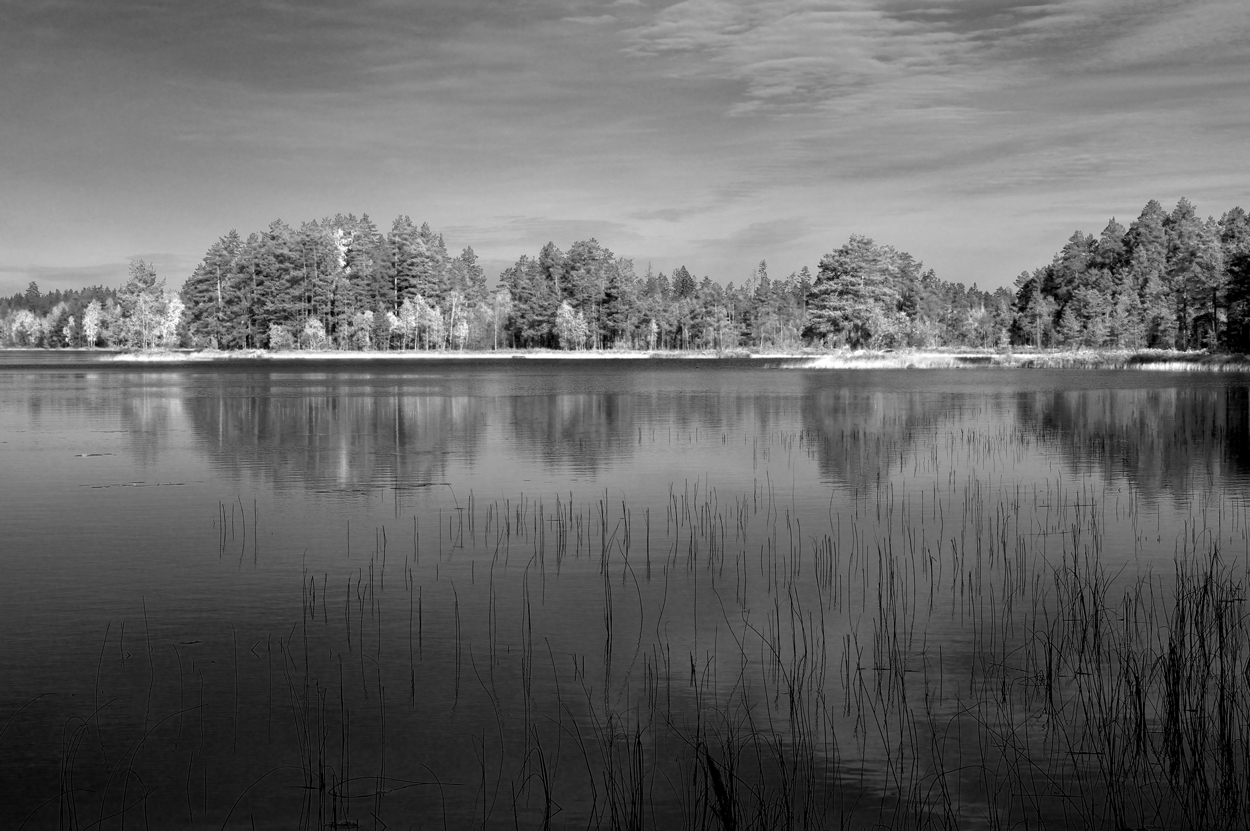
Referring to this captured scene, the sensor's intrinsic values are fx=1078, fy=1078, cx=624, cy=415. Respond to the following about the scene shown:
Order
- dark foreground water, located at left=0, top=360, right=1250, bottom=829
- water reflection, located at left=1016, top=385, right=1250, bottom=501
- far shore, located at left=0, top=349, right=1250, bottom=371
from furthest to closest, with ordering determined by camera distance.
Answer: far shore, located at left=0, top=349, right=1250, bottom=371
water reflection, located at left=1016, top=385, right=1250, bottom=501
dark foreground water, located at left=0, top=360, right=1250, bottom=829

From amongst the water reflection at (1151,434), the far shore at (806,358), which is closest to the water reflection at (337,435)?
the water reflection at (1151,434)

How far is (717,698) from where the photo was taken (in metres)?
9.19

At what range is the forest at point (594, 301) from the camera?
375ft

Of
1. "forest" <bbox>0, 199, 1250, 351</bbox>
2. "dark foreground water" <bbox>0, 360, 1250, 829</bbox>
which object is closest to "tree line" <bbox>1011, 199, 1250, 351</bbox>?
"forest" <bbox>0, 199, 1250, 351</bbox>

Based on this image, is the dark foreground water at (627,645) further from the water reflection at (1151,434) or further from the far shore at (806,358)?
the far shore at (806,358)

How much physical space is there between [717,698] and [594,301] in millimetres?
150129

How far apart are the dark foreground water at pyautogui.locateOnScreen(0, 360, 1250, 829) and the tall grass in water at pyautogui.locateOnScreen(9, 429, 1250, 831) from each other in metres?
0.04

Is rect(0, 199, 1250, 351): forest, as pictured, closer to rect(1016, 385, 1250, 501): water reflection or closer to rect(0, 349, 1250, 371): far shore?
rect(0, 349, 1250, 371): far shore

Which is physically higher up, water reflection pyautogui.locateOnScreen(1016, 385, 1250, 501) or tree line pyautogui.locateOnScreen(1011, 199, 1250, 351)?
tree line pyautogui.locateOnScreen(1011, 199, 1250, 351)

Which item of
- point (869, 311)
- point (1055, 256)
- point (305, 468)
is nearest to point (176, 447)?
point (305, 468)

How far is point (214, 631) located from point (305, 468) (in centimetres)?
1488

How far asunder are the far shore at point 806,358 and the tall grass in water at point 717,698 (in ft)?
239

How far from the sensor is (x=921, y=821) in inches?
274

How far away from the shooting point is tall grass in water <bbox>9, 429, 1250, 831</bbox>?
24.0ft
